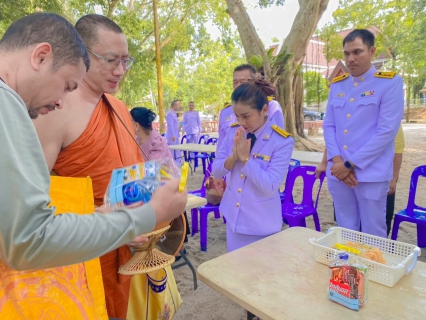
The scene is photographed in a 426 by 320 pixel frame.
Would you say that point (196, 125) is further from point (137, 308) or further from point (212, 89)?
point (212, 89)

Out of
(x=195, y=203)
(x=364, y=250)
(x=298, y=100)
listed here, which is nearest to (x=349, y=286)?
(x=364, y=250)

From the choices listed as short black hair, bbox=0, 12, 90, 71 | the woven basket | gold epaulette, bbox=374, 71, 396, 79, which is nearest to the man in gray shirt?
short black hair, bbox=0, 12, 90, 71

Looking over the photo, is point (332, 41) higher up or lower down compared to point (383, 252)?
higher up

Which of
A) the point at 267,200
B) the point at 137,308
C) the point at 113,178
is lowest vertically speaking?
the point at 137,308

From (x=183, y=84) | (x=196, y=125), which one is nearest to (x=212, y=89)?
(x=183, y=84)

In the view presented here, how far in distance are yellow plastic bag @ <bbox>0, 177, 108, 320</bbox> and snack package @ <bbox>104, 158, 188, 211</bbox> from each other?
0.55 feet

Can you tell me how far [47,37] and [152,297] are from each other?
123cm

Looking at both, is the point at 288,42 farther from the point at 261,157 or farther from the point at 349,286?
the point at 349,286

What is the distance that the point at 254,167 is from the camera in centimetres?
187

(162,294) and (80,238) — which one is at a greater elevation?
(80,238)

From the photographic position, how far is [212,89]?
2427cm

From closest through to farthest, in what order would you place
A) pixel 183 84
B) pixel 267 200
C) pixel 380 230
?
pixel 267 200 → pixel 380 230 → pixel 183 84

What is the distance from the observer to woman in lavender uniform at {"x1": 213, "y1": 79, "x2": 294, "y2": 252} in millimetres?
1940

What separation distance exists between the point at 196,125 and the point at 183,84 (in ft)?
77.2
